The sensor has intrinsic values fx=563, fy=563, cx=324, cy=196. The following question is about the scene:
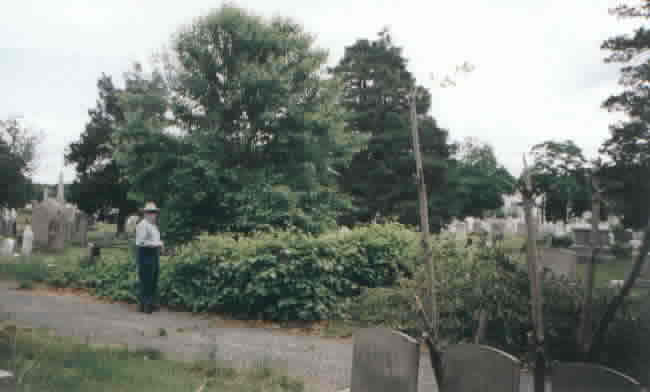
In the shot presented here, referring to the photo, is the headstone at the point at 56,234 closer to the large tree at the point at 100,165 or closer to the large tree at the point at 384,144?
the large tree at the point at 100,165

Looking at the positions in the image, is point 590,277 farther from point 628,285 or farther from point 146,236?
point 146,236

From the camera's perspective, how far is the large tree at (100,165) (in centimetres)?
4003

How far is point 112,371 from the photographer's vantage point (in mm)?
5184

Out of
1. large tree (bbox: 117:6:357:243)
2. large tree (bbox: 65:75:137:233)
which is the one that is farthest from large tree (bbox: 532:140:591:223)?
large tree (bbox: 65:75:137:233)

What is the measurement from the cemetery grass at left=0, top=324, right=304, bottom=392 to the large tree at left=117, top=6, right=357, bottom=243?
30.1 feet

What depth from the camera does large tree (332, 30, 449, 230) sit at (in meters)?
35.8

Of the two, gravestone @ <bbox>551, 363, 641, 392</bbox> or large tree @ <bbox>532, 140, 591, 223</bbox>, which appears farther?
large tree @ <bbox>532, 140, 591, 223</bbox>

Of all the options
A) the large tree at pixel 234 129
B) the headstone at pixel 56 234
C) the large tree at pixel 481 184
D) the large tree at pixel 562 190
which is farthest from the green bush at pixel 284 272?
the large tree at pixel 481 184

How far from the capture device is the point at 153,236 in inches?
416

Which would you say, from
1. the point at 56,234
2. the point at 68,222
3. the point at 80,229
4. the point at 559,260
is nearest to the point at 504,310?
the point at 559,260

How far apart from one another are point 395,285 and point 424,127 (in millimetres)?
29143

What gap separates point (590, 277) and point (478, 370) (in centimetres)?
80

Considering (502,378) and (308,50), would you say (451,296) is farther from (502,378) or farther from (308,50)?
(308,50)

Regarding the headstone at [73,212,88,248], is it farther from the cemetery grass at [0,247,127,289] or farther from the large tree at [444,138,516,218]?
the large tree at [444,138,516,218]
